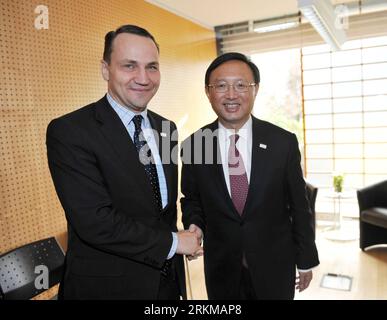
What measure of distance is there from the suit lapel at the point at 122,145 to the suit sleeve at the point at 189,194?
507mm

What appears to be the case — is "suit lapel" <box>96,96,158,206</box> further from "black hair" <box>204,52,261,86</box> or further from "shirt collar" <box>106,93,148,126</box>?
"black hair" <box>204,52,261,86</box>

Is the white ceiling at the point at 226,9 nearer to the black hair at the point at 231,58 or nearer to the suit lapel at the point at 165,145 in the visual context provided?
the black hair at the point at 231,58

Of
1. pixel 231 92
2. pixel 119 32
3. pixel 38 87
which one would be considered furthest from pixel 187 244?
pixel 38 87

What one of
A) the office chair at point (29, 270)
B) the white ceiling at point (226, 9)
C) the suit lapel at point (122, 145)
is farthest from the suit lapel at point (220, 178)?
the white ceiling at point (226, 9)

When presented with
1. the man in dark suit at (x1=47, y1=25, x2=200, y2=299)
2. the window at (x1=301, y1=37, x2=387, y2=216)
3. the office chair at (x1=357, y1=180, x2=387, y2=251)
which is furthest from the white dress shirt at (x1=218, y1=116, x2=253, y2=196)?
the window at (x1=301, y1=37, x2=387, y2=216)

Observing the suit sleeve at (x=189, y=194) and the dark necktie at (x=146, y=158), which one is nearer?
the dark necktie at (x=146, y=158)

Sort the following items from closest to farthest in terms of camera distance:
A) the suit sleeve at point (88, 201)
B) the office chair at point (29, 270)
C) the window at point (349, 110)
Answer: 1. the suit sleeve at point (88, 201)
2. the office chair at point (29, 270)
3. the window at point (349, 110)

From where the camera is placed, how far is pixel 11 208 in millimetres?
2664

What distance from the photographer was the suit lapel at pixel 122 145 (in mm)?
1431

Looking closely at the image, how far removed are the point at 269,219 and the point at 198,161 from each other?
A: 472mm

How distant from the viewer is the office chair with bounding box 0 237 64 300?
2033 mm

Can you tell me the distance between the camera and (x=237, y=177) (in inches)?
72.9

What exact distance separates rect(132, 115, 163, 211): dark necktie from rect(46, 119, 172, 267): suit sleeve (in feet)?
0.60

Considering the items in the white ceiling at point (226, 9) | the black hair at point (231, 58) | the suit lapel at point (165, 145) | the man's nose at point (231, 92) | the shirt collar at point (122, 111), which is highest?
the white ceiling at point (226, 9)
